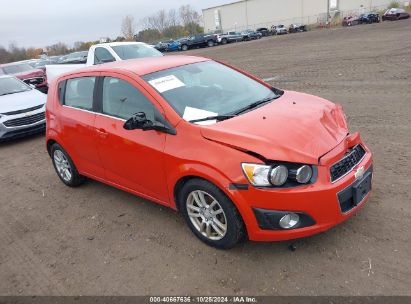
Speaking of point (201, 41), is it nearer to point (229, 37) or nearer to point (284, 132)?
point (229, 37)

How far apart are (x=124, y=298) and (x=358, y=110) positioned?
6041mm

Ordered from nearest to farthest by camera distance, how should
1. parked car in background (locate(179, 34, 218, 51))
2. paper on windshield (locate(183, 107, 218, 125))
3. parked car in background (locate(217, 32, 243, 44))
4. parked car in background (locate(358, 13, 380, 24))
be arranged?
paper on windshield (locate(183, 107, 218, 125)) → parked car in background (locate(179, 34, 218, 51)) → parked car in background (locate(217, 32, 243, 44)) → parked car in background (locate(358, 13, 380, 24))

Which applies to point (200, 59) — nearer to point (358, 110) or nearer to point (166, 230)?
point (166, 230)

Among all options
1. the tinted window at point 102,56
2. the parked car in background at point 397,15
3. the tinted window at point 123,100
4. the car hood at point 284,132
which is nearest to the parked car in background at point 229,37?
the parked car in background at point 397,15

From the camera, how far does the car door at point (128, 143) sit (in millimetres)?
3797

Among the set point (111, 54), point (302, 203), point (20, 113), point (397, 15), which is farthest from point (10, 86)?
point (397, 15)

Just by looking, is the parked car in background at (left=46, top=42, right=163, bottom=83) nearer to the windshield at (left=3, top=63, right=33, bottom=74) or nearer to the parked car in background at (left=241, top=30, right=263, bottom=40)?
the windshield at (left=3, top=63, right=33, bottom=74)

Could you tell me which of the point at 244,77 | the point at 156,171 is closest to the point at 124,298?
the point at 156,171

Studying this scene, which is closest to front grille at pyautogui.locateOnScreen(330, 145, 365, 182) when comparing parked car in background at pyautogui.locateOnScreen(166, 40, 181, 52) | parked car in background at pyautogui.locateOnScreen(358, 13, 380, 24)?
parked car in background at pyautogui.locateOnScreen(166, 40, 181, 52)

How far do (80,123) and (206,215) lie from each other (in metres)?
2.11

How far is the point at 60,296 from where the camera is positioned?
3.27 m

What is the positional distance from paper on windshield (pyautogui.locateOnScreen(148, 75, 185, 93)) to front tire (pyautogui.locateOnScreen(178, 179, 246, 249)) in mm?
1050

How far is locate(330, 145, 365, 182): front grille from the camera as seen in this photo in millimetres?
3229

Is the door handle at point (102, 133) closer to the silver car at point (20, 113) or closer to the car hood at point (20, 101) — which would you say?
the silver car at point (20, 113)
